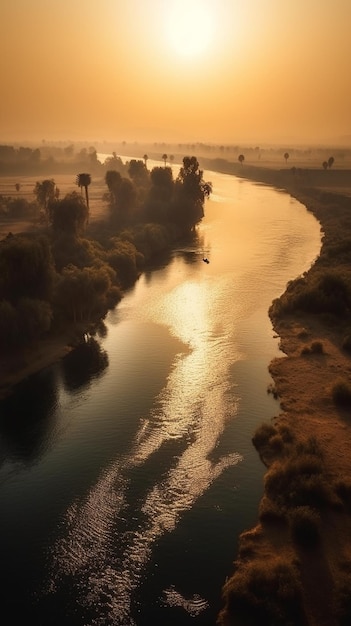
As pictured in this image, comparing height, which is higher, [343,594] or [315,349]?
[315,349]

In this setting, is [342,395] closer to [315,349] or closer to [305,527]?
[315,349]

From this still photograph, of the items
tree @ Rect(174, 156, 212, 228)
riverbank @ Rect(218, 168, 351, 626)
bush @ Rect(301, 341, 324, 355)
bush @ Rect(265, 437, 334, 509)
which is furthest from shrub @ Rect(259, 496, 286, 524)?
tree @ Rect(174, 156, 212, 228)

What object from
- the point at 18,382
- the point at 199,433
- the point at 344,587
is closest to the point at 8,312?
the point at 18,382

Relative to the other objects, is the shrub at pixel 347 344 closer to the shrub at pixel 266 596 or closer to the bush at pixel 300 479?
the bush at pixel 300 479

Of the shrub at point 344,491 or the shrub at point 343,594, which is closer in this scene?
the shrub at point 343,594

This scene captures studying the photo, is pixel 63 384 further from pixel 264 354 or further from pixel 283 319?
pixel 283 319

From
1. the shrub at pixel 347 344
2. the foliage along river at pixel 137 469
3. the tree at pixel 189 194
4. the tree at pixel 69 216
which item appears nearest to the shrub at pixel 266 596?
the foliage along river at pixel 137 469

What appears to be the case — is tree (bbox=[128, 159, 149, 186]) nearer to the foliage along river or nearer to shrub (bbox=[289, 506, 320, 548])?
the foliage along river

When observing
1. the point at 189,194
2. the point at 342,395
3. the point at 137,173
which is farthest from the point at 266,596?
the point at 137,173
